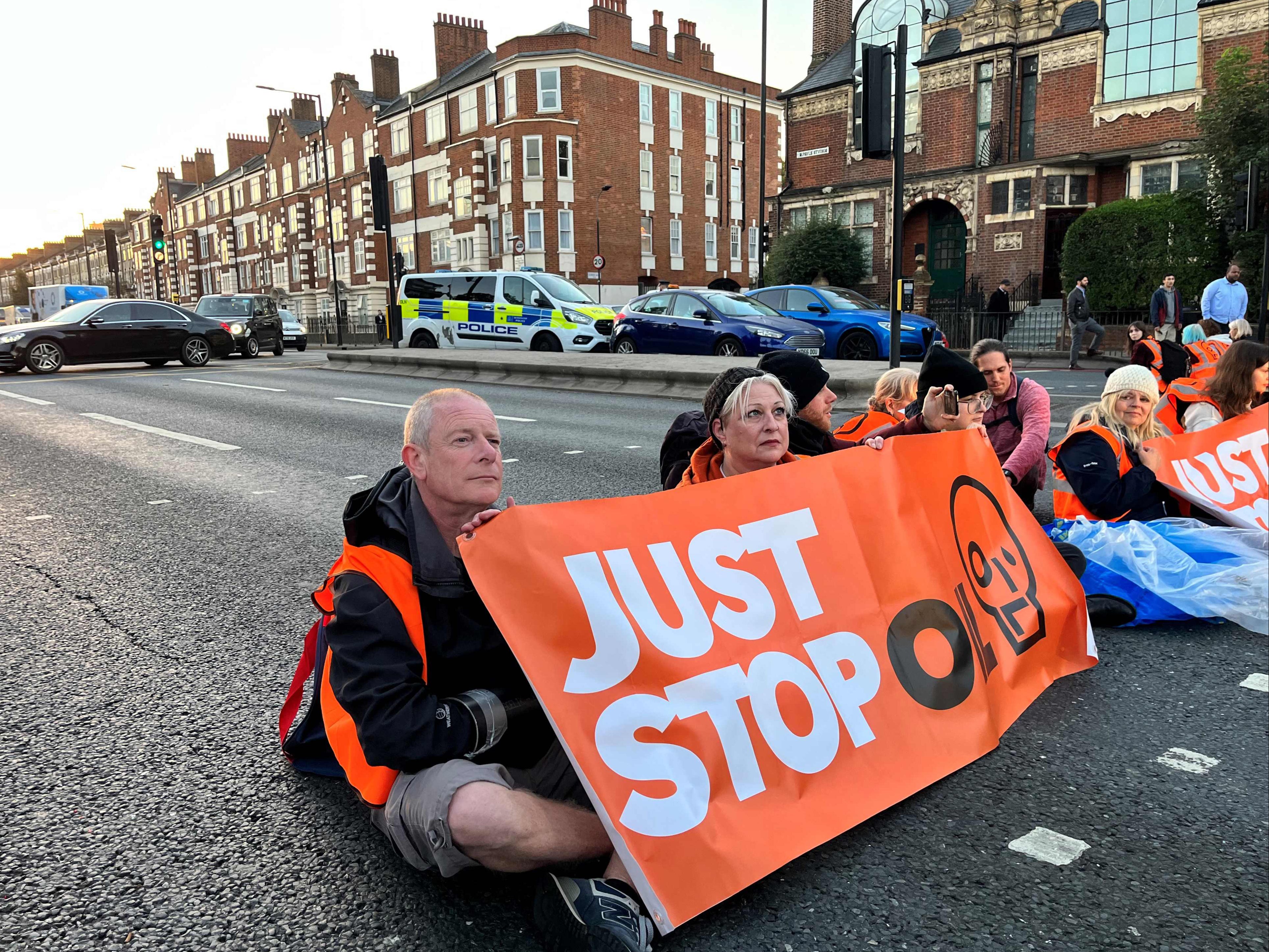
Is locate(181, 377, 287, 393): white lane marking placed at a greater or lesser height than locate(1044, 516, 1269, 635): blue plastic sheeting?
greater

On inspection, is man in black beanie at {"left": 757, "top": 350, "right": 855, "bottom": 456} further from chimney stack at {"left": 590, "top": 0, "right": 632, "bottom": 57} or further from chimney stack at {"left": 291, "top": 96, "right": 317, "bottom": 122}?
chimney stack at {"left": 291, "top": 96, "right": 317, "bottom": 122}

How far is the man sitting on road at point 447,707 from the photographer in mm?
2189

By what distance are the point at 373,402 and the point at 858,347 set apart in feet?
32.8

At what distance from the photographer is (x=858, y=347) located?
1922 cm

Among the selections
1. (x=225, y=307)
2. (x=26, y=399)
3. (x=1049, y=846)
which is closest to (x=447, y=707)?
(x=1049, y=846)

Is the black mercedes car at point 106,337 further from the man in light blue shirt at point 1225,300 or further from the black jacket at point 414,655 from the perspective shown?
the black jacket at point 414,655

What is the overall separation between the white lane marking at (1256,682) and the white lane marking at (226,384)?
46.1 ft

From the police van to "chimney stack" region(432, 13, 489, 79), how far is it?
33.2 m

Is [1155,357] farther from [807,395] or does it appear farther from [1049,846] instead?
[1049,846]

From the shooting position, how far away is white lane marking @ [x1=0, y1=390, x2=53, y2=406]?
1373cm

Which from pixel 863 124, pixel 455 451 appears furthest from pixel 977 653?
pixel 863 124

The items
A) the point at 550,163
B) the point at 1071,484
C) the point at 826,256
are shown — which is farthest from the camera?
the point at 550,163

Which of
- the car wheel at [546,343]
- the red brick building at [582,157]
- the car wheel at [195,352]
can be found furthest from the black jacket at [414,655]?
the red brick building at [582,157]

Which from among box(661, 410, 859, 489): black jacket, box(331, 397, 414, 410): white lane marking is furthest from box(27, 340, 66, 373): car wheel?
box(661, 410, 859, 489): black jacket
